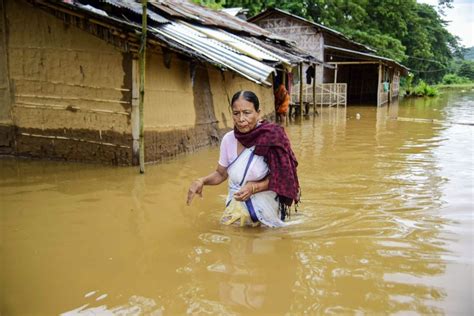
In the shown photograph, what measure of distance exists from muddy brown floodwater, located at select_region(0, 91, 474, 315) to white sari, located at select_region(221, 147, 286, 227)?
152mm

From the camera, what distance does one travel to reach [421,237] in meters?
4.03

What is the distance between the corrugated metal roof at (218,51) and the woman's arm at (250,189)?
3.49 metres

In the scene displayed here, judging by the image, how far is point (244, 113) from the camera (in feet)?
11.1

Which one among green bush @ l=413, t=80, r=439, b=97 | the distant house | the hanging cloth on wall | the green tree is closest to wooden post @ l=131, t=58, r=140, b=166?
the hanging cloth on wall

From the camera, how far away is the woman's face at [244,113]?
338cm

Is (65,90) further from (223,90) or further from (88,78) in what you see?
(223,90)

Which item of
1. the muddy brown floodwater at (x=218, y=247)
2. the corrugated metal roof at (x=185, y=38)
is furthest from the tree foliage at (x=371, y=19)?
the muddy brown floodwater at (x=218, y=247)

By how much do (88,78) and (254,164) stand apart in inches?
173

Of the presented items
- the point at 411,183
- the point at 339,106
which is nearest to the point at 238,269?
the point at 411,183

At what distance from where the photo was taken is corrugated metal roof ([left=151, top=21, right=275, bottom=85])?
22.5 ft

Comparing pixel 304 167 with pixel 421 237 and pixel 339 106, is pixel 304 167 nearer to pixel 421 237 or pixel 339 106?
pixel 421 237

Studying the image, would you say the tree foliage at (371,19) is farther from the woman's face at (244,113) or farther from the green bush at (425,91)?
the woman's face at (244,113)

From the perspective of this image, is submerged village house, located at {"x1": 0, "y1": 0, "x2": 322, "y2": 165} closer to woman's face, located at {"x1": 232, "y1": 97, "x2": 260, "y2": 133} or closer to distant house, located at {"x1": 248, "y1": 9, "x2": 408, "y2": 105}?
woman's face, located at {"x1": 232, "y1": 97, "x2": 260, "y2": 133}

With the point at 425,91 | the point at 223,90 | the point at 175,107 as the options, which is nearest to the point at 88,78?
the point at 175,107
